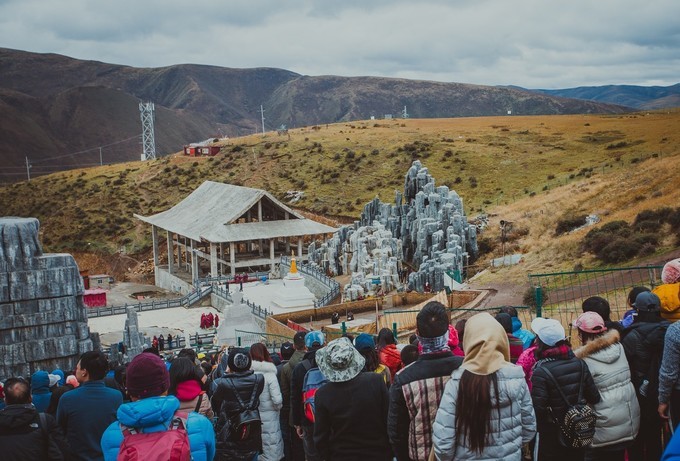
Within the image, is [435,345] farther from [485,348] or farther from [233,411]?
[233,411]

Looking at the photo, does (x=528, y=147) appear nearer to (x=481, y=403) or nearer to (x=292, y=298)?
(x=292, y=298)

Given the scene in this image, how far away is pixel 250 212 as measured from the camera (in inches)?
1731

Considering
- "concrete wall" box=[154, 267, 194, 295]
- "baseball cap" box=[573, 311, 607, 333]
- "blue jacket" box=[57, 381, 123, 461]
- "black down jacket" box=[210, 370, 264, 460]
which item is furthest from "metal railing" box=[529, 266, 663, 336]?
"concrete wall" box=[154, 267, 194, 295]

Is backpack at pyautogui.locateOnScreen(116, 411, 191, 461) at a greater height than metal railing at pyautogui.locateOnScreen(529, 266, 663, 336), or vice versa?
backpack at pyautogui.locateOnScreen(116, 411, 191, 461)

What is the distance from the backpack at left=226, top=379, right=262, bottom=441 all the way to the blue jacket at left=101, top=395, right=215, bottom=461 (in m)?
1.30

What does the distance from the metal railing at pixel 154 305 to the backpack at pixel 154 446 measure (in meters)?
31.7

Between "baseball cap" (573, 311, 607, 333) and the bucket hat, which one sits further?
"baseball cap" (573, 311, 607, 333)

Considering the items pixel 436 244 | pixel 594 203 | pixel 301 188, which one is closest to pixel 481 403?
pixel 436 244

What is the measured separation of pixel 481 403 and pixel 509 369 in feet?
1.03

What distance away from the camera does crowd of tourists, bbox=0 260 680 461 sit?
4523 millimetres

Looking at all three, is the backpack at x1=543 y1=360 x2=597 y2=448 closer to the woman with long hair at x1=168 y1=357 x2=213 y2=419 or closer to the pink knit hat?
the pink knit hat

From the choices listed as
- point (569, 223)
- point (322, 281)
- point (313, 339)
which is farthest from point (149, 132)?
point (313, 339)

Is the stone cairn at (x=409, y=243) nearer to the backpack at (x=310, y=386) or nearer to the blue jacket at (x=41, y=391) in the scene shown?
the blue jacket at (x=41, y=391)

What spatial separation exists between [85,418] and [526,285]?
821 inches
